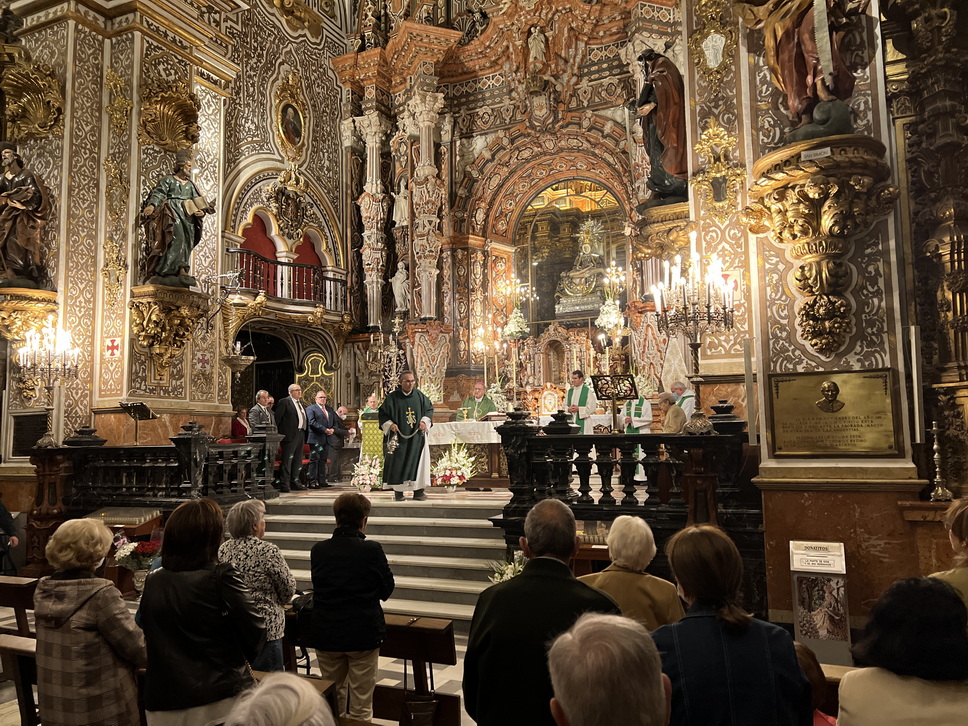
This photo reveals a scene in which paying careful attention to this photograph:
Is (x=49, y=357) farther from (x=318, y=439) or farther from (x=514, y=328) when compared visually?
(x=514, y=328)

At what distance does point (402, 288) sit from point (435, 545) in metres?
9.24

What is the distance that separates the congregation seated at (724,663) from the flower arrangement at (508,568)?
423cm

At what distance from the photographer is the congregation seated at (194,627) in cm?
299

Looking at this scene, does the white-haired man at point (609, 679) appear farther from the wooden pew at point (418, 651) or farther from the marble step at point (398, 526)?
the marble step at point (398, 526)

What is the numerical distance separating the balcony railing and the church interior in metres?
A: 0.07

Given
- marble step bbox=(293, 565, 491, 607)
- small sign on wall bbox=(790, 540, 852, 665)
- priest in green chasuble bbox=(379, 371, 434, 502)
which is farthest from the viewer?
priest in green chasuble bbox=(379, 371, 434, 502)

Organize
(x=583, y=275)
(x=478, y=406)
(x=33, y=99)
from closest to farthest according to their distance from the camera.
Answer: (x=33, y=99)
(x=478, y=406)
(x=583, y=275)

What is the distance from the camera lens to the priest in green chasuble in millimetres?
10234

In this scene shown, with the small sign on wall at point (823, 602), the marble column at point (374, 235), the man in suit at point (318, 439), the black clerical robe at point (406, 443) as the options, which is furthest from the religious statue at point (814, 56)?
the marble column at point (374, 235)

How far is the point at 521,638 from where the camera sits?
2436 mm

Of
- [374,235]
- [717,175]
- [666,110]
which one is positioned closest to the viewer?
[717,175]

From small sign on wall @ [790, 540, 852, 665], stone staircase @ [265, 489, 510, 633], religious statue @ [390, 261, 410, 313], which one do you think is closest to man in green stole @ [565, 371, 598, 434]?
stone staircase @ [265, 489, 510, 633]

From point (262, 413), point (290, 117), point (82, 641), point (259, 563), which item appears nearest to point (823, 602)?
point (259, 563)

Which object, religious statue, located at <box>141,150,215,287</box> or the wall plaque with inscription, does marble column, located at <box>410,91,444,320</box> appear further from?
the wall plaque with inscription
